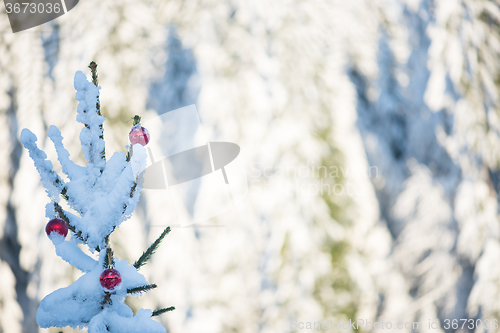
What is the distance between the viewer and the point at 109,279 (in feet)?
1.44

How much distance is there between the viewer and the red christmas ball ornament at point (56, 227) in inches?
18.0

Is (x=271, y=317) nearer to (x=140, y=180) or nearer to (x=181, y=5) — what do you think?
(x=140, y=180)

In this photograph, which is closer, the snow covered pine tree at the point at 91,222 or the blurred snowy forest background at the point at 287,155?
the snow covered pine tree at the point at 91,222

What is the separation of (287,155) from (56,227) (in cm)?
75

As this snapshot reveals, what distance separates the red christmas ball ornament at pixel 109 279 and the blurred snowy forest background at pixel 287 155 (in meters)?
0.56

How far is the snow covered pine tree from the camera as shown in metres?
0.47

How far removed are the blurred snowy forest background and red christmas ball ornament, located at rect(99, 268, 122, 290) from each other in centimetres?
56

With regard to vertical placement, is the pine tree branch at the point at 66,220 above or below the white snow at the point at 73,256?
above

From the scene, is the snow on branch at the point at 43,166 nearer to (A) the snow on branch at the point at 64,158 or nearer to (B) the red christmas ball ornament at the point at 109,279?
(A) the snow on branch at the point at 64,158

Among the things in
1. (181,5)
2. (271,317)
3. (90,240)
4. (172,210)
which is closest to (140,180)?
(90,240)

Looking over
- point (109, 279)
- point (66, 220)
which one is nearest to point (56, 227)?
point (66, 220)

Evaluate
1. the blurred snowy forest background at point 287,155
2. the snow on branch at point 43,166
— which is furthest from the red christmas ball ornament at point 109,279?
the blurred snowy forest background at point 287,155

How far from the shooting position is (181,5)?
1.10 metres

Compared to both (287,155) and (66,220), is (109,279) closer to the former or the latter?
(66,220)
